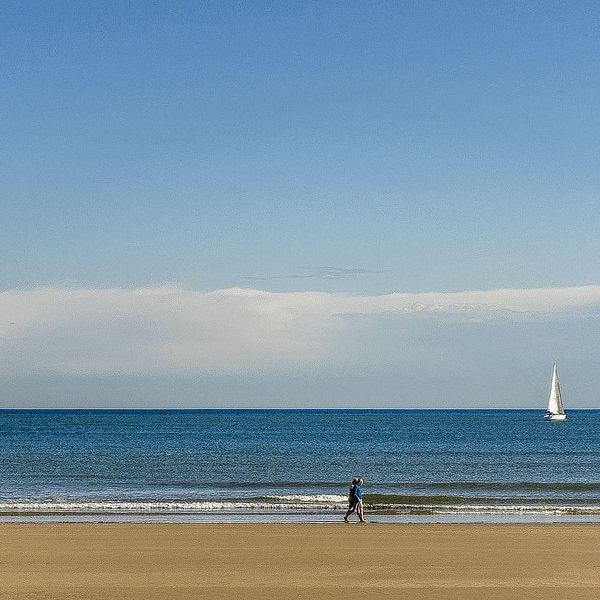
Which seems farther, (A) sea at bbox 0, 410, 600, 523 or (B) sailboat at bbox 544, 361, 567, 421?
(B) sailboat at bbox 544, 361, 567, 421

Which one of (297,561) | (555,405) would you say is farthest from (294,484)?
(555,405)

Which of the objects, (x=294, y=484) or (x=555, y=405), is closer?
(x=294, y=484)

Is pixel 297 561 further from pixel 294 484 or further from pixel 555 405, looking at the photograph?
pixel 555 405

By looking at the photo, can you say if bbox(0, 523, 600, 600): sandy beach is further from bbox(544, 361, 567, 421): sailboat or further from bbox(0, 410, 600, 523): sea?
bbox(544, 361, 567, 421): sailboat

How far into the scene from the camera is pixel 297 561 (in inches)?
806

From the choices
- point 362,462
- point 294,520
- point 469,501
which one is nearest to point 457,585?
point 294,520

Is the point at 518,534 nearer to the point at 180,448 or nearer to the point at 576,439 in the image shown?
the point at 180,448

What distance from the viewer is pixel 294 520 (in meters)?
30.2

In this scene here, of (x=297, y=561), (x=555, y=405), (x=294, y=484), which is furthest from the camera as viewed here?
(x=555, y=405)

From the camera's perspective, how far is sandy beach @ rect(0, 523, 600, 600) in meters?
17.3

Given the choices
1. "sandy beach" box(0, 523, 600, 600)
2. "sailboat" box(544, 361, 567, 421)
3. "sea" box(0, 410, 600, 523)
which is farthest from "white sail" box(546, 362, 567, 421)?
"sandy beach" box(0, 523, 600, 600)

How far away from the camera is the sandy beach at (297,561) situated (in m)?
17.3

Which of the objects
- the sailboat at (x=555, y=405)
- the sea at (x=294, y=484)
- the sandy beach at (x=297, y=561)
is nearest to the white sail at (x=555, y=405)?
the sailboat at (x=555, y=405)

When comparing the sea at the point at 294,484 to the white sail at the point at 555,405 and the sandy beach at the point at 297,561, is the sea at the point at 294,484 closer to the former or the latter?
the sandy beach at the point at 297,561
